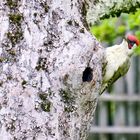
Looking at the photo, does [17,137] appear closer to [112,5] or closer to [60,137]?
[60,137]

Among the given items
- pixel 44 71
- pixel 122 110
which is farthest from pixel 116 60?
pixel 122 110

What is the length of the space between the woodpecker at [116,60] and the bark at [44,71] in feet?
0.63

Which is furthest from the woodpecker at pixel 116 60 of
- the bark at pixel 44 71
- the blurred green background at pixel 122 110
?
the blurred green background at pixel 122 110

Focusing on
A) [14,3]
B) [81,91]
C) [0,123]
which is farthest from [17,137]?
[14,3]

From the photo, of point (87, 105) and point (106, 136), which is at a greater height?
point (87, 105)

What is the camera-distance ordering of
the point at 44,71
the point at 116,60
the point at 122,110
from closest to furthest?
1. the point at 44,71
2. the point at 116,60
3. the point at 122,110

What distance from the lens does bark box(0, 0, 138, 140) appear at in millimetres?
2486

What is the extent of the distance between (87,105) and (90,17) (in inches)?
20.4

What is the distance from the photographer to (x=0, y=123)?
2.45 meters

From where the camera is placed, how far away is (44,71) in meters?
2.54

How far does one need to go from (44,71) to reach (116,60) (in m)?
0.47

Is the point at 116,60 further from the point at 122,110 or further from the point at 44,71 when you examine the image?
the point at 122,110

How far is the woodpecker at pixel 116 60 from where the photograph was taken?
285cm

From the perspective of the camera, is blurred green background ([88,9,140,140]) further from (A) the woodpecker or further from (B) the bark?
(B) the bark
